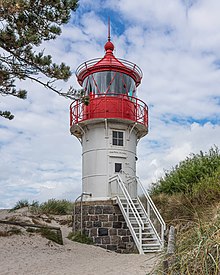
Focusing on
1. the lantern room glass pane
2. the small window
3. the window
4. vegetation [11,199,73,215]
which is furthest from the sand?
vegetation [11,199,73,215]

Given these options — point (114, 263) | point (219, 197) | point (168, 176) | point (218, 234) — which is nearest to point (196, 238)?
point (218, 234)

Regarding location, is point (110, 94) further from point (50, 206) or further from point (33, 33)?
point (50, 206)

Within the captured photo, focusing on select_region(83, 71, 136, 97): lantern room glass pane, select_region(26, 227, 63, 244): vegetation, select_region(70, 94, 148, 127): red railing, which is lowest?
select_region(26, 227, 63, 244): vegetation

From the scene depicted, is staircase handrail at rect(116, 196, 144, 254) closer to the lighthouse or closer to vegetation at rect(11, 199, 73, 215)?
the lighthouse

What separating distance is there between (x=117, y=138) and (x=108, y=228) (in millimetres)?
3495

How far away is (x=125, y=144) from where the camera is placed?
14.6 meters

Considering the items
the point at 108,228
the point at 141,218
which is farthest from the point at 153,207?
the point at 108,228

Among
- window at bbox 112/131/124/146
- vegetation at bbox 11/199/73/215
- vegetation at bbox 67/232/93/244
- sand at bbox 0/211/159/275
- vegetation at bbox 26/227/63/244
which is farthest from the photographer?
vegetation at bbox 11/199/73/215

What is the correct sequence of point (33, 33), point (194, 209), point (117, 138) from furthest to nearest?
point (117, 138) < point (33, 33) < point (194, 209)

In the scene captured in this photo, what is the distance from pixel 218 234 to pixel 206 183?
31.7 ft

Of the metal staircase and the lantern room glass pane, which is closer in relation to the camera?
the metal staircase

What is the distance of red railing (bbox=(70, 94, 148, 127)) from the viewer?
14.0 m

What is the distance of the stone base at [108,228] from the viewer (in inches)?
525

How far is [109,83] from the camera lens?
1433cm
